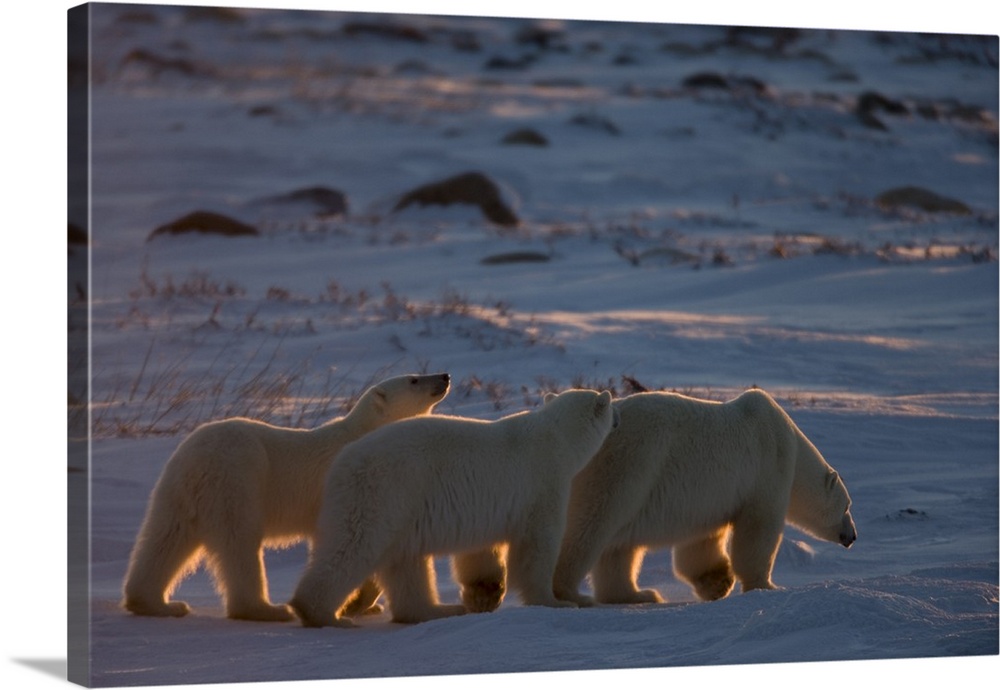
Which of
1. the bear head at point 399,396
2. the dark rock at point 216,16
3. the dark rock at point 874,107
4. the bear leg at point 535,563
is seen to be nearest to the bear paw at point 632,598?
the bear leg at point 535,563

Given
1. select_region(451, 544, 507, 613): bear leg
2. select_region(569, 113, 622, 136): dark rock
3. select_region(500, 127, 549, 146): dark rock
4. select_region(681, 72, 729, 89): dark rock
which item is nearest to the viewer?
select_region(451, 544, 507, 613): bear leg

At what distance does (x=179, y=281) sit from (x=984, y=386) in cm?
560

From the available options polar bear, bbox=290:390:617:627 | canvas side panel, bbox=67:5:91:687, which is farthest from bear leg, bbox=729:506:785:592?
canvas side panel, bbox=67:5:91:687

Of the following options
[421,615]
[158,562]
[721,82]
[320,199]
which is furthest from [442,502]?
[320,199]

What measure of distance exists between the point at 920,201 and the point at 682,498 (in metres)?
5.55

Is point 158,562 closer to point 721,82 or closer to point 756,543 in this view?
point 756,543

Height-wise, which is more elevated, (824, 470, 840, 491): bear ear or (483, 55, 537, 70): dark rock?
(483, 55, 537, 70): dark rock

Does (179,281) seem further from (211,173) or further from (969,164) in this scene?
(969,164)

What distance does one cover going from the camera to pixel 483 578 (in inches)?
321

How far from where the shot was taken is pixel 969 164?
12094 millimetres

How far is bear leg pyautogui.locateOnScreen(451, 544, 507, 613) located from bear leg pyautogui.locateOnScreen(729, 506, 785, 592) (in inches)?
49.6

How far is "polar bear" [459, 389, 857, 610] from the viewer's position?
822 cm

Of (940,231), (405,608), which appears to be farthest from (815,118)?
(405,608)

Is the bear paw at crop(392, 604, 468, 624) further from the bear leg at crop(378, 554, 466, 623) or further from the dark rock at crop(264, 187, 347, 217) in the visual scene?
the dark rock at crop(264, 187, 347, 217)
